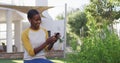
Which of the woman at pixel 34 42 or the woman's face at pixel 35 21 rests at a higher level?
the woman's face at pixel 35 21

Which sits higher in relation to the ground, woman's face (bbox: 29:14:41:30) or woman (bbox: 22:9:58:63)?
woman's face (bbox: 29:14:41:30)

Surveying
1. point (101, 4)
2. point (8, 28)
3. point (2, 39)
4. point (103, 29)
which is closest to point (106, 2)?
point (101, 4)

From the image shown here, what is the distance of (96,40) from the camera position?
173 inches

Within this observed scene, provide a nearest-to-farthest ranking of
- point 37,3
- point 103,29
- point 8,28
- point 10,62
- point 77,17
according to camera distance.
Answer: point 103,29 → point 10,62 → point 8,28 → point 37,3 → point 77,17

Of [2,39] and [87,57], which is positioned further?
[2,39]

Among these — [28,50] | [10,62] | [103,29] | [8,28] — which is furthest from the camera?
[8,28]

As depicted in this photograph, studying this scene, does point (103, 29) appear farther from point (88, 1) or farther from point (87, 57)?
point (88, 1)

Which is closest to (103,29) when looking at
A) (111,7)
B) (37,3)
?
(111,7)

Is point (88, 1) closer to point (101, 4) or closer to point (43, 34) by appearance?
point (101, 4)

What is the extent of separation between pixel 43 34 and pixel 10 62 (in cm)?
1184

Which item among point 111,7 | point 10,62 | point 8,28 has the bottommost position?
point 10,62

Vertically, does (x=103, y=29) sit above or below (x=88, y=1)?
below

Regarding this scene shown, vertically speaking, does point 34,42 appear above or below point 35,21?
below

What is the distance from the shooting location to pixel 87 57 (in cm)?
427
